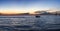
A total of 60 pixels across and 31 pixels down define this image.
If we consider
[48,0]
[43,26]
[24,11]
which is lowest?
[43,26]

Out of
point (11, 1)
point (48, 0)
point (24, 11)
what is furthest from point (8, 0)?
point (48, 0)

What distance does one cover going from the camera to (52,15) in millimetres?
→ 1004

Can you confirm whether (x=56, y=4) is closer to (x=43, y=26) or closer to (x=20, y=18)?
(x=43, y=26)

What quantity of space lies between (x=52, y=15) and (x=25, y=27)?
422mm

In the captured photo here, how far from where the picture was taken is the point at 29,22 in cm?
103

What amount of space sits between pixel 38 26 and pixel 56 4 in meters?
0.40

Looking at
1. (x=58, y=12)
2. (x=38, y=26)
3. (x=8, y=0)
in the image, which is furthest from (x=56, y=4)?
(x=8, y=0)

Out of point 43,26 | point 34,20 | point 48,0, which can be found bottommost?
point 43,26

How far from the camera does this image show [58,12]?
101 cm

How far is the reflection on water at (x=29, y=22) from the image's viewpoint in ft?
3.31

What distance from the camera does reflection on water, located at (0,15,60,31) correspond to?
3.31 ft

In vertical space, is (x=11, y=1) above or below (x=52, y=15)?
above

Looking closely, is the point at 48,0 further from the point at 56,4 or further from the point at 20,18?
the point at 20,18

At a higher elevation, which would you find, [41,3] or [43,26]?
[41,3]
